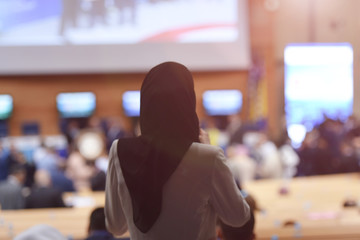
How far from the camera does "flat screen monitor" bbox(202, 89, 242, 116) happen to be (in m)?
11.1

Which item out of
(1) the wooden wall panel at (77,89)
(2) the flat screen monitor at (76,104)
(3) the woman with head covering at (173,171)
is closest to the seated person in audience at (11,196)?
(3) the woman with head covering at (173,171)

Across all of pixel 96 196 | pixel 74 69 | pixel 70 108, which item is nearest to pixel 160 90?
pixel 96 196

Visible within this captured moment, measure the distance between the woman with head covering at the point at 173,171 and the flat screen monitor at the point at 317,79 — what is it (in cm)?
1058

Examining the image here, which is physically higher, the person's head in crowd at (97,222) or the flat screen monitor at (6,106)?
the person's head in crowd at (97,222)

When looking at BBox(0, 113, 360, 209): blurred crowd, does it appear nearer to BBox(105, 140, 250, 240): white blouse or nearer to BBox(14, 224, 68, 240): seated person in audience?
BBox(14, 224, 68, 240): seated person in audience

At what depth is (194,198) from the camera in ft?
5.21

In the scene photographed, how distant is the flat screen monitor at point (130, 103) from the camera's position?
35.6 feet

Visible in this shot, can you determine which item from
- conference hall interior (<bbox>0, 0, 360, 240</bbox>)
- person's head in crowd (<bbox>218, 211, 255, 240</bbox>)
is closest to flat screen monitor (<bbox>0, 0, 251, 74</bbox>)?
conference hall interior (<bbox>0, 0, 360, 240</bbox>)

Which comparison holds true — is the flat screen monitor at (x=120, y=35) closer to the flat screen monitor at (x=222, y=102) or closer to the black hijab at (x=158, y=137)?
the flat screen monitor at (x=222, y=102)

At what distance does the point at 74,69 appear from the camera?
8.79 m

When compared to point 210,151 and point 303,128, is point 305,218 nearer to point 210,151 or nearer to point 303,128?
point 210,151

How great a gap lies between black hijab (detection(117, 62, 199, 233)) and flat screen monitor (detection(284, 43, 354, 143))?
10.6 meters

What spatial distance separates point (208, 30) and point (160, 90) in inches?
272

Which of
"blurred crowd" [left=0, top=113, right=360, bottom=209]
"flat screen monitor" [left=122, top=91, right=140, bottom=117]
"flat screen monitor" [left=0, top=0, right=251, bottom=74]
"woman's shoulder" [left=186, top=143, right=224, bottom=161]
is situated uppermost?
"flat screen monitor" [left=0, top=0, right=251, bottom=74]
